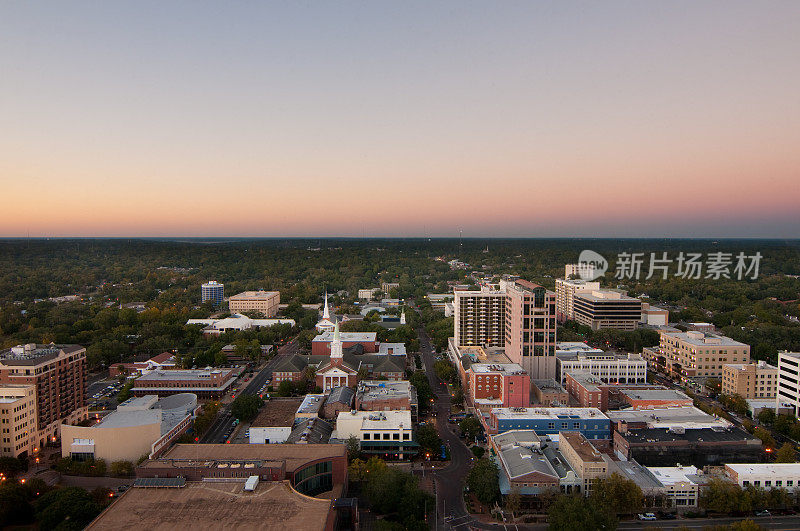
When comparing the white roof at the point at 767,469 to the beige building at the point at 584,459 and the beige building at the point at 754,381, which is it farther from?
the beige building at the point at 754,381

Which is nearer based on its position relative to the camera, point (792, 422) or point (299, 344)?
point (792, 422)

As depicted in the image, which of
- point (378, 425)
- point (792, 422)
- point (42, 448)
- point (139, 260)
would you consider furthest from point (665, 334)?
point (139, 260)

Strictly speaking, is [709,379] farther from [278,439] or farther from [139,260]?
[139,260]

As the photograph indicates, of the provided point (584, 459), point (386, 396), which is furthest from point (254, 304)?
point (584, 459)

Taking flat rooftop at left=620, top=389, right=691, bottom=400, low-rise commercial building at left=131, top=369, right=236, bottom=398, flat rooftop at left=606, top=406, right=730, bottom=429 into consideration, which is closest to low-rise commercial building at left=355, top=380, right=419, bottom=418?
low-rise commercial building at left=131, top=369, right=236, bottom=398

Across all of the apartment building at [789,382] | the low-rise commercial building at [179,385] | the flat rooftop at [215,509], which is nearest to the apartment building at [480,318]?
the apartment building at [789,382]

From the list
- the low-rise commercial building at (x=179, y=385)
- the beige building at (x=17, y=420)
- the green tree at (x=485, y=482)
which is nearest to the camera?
the green tree at (x=485, y=482)
